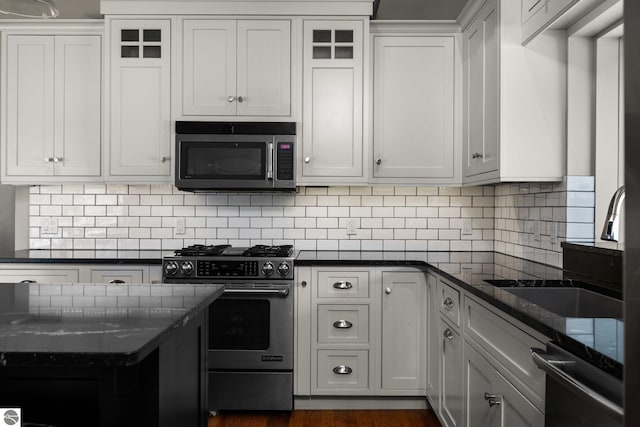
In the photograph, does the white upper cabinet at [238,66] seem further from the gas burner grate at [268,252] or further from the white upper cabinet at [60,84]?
the gas burner grate at [268,252]

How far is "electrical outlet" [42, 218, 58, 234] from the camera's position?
3557 millimetres

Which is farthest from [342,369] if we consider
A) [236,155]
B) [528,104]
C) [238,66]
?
[238,66]

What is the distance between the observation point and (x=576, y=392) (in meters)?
1.03

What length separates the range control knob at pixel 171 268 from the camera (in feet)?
9.52

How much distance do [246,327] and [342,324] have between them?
57 cm

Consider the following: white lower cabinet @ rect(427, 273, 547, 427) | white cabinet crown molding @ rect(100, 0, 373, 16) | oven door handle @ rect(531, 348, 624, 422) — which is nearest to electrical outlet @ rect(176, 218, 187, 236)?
white cabinet crown molding @ rect(100, 0, 373, 16)

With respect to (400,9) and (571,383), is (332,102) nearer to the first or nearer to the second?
(400,9)

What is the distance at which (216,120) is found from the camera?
319 cm

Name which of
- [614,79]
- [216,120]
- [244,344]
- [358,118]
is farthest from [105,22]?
[614,79]

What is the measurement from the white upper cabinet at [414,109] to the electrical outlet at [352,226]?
16.3 inches

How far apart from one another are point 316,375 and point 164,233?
1477 mm

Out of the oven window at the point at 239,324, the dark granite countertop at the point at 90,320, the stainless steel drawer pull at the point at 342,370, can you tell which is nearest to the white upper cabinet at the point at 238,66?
the oven window at the point at 239,324

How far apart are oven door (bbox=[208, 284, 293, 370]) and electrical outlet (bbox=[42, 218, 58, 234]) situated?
148 cm

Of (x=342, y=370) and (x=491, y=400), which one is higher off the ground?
(x=491, y=400)
